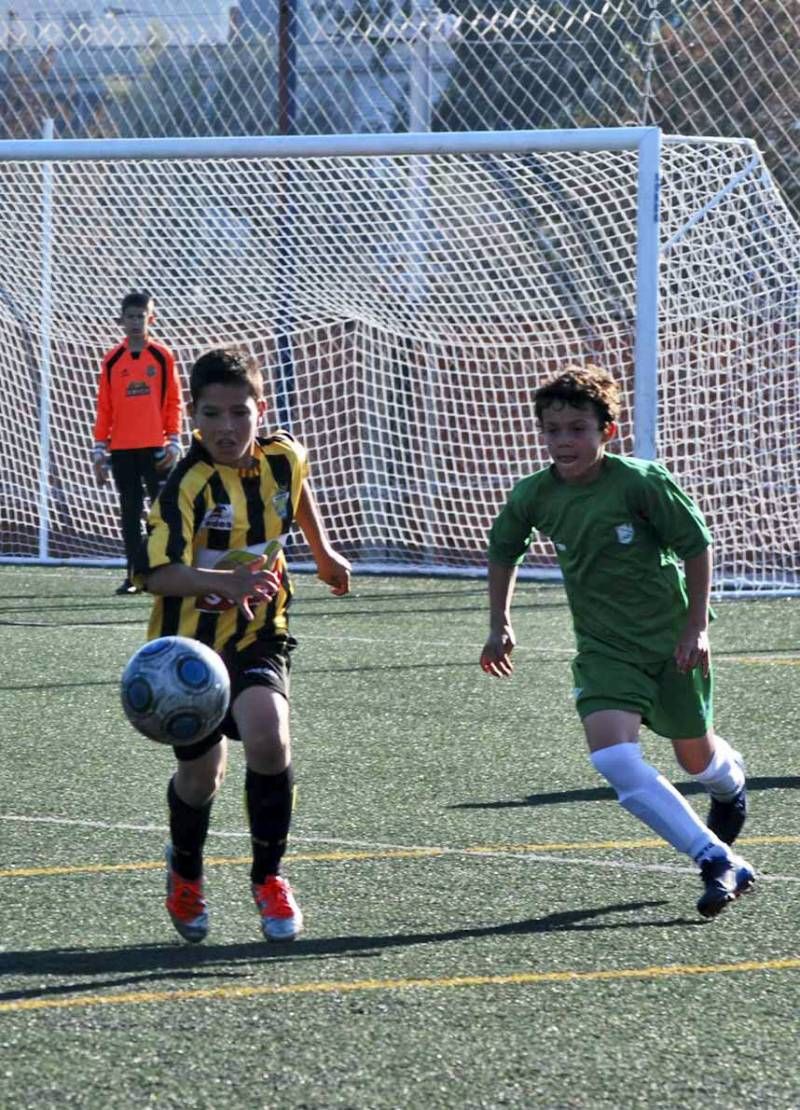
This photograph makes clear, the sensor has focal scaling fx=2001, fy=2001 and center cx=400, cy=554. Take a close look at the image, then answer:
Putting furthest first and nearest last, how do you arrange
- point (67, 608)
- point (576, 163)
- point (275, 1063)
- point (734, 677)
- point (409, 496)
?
point (409, 496)
point (576, 163)
point (67, 608)
point (734, 677)
point (275, 1063)

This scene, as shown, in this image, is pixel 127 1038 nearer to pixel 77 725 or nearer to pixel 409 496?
pixel 77 725

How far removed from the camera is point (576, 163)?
1254cm

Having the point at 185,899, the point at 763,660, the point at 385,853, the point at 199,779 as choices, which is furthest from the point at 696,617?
the point at 763,660

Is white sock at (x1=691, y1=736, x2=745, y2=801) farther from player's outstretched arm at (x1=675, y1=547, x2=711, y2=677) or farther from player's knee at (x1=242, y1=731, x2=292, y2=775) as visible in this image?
player's knee at (x1=242, y1=731, x2=292, y2=775)

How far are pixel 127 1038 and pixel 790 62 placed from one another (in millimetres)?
9928

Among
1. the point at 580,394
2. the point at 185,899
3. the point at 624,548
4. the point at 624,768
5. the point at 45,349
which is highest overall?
the point at 45,349

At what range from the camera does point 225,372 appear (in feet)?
15.0

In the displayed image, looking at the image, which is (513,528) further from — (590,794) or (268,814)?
(590,794)

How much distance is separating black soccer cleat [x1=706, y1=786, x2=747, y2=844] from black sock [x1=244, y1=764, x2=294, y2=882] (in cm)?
129

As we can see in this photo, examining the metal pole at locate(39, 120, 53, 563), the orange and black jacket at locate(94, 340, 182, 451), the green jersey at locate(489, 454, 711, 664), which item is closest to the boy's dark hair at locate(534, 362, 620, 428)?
the green jersey at locate(489, 454, 711, 664)

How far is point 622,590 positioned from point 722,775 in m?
0.59

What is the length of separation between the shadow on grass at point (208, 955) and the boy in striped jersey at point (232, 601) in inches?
3.5

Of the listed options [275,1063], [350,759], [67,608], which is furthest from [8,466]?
[275,1063]

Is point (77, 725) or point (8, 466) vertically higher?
point (8, 466)
